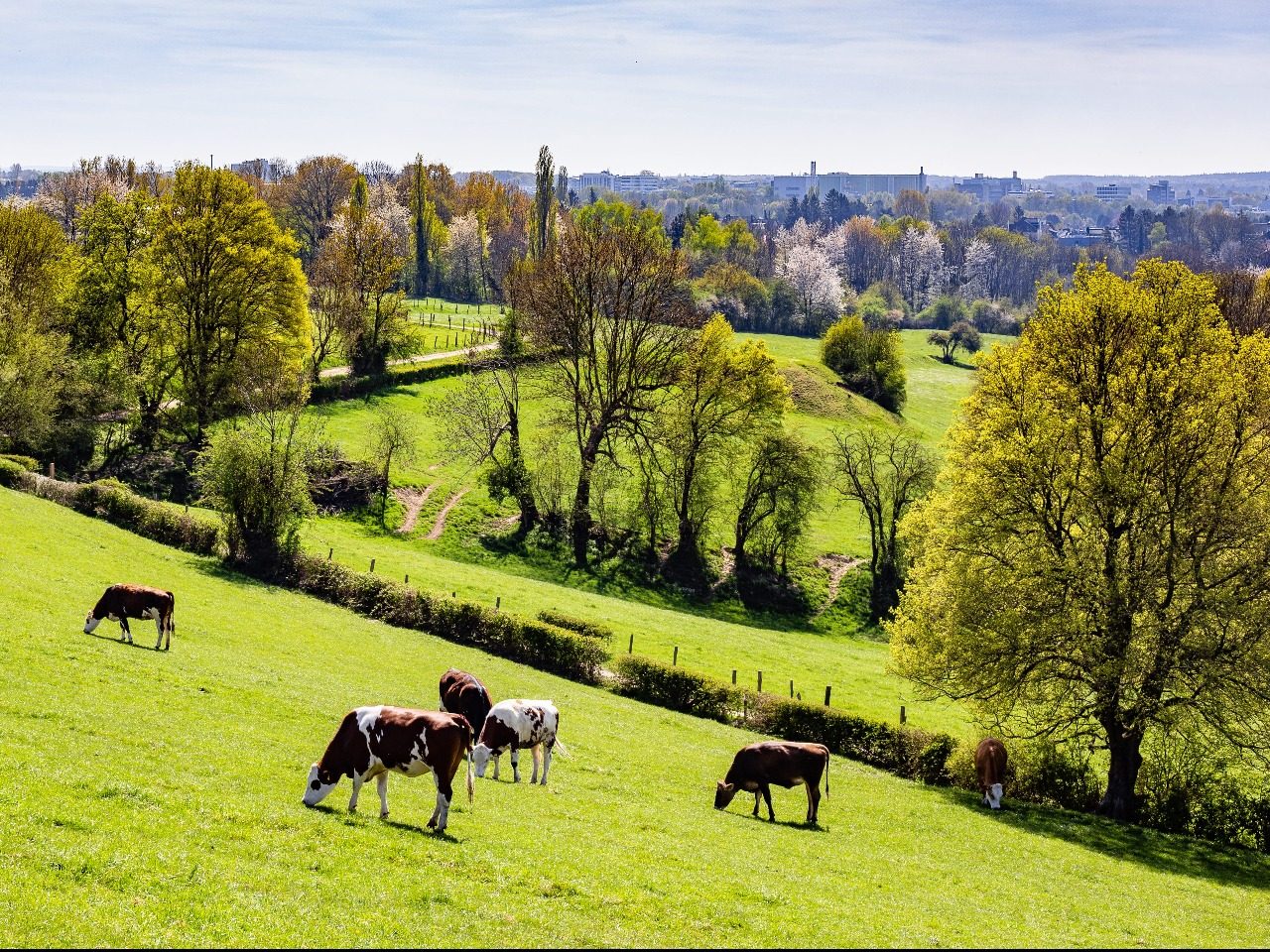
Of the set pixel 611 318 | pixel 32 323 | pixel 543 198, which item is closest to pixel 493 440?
pixel 611 318

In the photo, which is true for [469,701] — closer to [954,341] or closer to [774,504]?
[774,504]

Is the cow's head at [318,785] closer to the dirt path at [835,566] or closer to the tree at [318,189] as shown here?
the dirt path at [835,566]

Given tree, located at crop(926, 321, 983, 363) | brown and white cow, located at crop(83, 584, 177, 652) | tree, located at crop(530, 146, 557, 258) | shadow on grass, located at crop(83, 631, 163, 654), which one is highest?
tree, located at crop(530, 146, 557, 258)

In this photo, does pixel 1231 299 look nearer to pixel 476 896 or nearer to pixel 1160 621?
pixel 1160 621

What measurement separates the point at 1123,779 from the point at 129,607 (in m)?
32.4

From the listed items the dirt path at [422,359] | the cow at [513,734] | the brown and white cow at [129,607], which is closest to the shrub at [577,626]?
the brown and white cow at [129,607]

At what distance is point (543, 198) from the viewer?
474ft

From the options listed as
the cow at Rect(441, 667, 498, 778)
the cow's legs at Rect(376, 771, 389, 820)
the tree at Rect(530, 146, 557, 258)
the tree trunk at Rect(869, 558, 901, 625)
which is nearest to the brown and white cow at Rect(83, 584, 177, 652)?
the cow at Rect(441, 667, 498, 778)

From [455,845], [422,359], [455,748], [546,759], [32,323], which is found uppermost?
[32,323]

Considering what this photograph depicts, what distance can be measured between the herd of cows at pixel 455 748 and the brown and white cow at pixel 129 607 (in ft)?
0.10

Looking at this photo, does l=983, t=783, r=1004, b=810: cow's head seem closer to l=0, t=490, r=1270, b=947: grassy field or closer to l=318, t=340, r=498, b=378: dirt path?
l=0, t=490, r=1270, b=947: grassy field

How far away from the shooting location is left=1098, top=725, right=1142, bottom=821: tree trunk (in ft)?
111

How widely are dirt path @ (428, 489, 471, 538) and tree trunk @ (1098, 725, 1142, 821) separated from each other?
45.4 meters

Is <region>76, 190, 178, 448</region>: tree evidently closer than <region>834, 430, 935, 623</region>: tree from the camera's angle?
No
